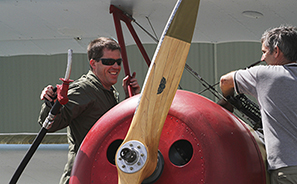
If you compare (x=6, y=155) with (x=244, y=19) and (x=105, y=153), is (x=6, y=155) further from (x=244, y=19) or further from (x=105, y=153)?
(x=105, y=153)

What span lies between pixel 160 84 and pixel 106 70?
110cm

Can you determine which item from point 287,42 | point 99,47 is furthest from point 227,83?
point 99,47

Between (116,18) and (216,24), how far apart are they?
168 centimetres

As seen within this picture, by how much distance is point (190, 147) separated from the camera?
188 cm

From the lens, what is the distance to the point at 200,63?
12148 mm

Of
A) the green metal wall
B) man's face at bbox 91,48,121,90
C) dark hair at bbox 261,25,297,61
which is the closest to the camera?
dark hair at bbox 261,25,297,61

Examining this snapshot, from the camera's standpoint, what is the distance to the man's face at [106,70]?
8.58 ft

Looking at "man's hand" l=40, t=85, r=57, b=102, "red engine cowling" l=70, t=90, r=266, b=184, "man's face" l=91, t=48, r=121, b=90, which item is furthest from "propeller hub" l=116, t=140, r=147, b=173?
"man's face" l=91, t=48, r=121, b=90

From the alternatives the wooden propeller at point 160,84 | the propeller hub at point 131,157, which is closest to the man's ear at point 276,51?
the wooden propeller at point 160,84

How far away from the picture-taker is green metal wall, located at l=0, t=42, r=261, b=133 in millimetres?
12109

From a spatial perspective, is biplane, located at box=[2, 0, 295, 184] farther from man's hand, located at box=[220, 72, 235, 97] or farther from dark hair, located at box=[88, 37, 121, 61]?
dark hair, located at box=[88, 37, 121, 61]

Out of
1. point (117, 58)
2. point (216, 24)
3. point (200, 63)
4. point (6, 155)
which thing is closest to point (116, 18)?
point (216, 24)

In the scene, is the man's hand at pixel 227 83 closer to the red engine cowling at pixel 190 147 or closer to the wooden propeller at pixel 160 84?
the red engine cowling at pixel 190 147

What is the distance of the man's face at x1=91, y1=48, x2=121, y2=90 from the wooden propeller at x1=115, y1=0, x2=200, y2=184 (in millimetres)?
1057
